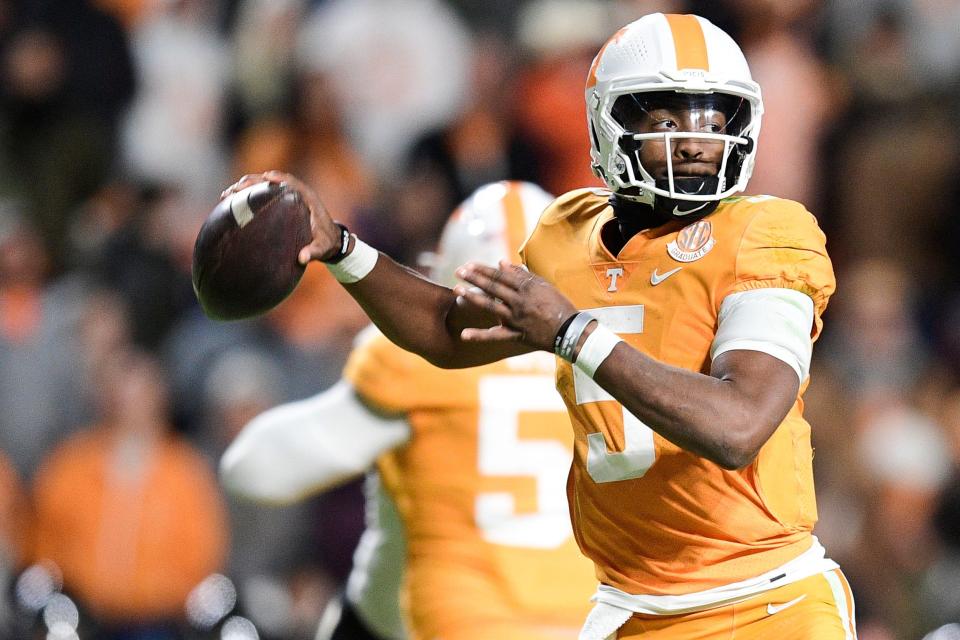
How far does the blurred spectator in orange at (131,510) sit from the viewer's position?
6191mm

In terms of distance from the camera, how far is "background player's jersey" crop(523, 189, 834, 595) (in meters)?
2.88

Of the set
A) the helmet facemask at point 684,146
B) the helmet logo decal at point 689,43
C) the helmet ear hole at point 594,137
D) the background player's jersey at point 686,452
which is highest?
the helmet logo decal at point 689,43

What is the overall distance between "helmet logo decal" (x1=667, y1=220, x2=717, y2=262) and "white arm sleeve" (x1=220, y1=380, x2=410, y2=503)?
1.29 m

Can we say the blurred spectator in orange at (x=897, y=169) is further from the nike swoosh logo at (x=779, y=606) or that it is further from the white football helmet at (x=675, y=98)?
the nike swoosh logo at (x=779, y=606)

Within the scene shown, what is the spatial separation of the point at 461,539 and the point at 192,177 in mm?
4464

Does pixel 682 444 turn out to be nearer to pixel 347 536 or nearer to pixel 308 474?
pixel 308 474

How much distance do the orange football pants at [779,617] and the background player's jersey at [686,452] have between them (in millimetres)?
53

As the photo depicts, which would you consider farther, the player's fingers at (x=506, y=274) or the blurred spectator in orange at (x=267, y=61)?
the blurred spectator in orange at (x=267, y=61)

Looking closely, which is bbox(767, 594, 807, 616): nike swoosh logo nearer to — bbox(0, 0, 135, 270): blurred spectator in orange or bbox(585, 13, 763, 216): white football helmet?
bbox(585, 13, 763, 216): white football helmet

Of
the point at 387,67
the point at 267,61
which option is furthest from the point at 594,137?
the point at 267,61

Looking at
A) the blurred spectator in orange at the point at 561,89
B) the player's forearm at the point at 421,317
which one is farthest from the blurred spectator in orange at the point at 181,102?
the player's forearm at the point at 421,317

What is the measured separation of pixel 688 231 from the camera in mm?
2971

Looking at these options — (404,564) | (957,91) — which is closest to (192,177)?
(957,91)

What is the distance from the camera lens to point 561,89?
7516mm
